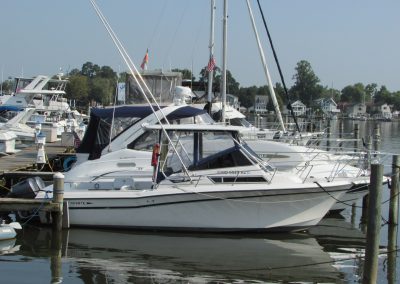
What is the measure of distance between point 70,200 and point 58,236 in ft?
2.80

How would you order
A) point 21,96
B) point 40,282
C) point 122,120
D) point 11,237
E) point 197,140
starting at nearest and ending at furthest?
point 40,282
point 11,237
point 197,140
point 122,120
point 21,96

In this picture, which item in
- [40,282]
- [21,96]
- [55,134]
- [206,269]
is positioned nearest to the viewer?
[40,282]

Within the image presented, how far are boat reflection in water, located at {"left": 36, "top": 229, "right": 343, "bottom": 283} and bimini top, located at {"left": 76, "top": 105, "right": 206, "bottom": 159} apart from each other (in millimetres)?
2371

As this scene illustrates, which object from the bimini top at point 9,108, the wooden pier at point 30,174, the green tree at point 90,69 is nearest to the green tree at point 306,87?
the green tree at point 90,69

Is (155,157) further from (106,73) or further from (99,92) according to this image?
(106,73)

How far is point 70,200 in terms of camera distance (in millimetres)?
14109

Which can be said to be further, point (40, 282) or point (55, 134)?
point (55, 134)

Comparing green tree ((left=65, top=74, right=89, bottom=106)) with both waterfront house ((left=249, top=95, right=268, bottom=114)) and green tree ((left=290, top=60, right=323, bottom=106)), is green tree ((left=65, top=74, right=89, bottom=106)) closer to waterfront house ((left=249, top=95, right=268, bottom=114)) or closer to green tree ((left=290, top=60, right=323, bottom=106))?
waterfront house ((left=249, top=95, right=268, bottom=114))

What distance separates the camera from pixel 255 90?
14838cm

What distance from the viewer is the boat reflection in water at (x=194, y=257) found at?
11.5 m

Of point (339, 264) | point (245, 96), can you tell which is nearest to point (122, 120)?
point (339, 264)

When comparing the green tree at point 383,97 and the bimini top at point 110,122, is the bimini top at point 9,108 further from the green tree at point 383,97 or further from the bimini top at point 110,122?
the green tree at point 383,97

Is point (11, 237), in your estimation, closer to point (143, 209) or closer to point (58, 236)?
point (58, 236)

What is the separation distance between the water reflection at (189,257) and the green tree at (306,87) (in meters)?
129
